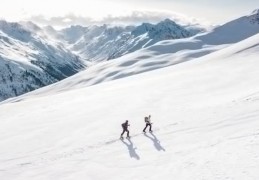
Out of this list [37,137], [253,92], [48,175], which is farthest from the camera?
[253,92]

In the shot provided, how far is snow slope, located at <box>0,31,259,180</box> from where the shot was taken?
22.6 m

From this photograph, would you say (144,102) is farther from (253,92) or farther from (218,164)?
(218,164)

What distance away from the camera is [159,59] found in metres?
181

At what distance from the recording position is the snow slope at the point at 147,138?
2262 centimetres

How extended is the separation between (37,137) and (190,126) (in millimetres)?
13125

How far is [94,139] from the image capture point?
31.8m

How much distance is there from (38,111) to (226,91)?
22583 mm

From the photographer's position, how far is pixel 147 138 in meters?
30.2

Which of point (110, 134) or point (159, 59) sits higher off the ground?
point (159, 59)

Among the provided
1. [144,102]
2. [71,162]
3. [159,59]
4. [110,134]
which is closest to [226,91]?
[144,102]

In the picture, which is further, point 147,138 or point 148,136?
point 148,136

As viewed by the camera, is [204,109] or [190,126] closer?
[190,126]

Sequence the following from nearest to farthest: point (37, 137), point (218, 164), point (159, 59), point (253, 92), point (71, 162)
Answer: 1. point (218, 164)
2. point (71, 162)
3. point (37, 137)
4. point (253, 92)
5. point (159, 59)

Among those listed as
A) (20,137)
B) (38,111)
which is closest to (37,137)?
(20,137)
